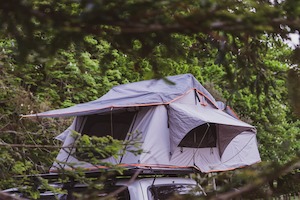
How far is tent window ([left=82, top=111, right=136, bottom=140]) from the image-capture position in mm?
7000

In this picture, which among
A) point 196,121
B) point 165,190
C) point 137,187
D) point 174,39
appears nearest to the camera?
point 174,39

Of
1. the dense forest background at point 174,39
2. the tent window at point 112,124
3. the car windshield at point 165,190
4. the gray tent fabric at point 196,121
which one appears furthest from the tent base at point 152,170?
the tent window at point 112,124

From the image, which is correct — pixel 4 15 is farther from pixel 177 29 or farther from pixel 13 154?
pixel 13 154

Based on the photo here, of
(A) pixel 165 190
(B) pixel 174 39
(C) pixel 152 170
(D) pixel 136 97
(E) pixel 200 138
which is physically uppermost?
(B) pixel 174 39

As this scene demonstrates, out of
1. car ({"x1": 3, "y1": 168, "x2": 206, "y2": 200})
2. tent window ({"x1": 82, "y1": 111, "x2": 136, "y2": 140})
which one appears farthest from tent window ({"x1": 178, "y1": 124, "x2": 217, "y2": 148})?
car ({"x1": 3, "y1": 168, "x2": 206, "y2": 200})

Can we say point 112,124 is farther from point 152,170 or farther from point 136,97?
point 152,170

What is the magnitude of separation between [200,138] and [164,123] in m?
0.91

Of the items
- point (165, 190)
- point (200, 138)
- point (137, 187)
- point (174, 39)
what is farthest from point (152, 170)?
point (174, 39)

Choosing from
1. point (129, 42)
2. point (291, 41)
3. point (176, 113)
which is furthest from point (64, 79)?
point (129, 42)

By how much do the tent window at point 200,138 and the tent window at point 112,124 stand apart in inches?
34.2

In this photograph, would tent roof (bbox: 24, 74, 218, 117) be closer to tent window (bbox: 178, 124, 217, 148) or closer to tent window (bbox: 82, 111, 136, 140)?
tent window (bbox: 82, 111, 136, 140)

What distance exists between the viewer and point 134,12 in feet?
5.77

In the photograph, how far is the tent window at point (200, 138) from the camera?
7.26 metres

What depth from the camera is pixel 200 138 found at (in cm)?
758
